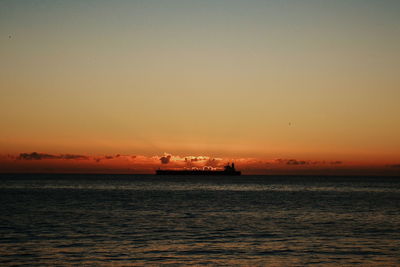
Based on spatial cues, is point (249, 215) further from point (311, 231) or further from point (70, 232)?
point (70, 232)

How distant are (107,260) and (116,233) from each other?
11555 mm

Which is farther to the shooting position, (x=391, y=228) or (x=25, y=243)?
(x=391, y=228)

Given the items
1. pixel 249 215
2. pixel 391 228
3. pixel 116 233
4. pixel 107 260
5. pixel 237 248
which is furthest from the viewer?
pixel 249 215

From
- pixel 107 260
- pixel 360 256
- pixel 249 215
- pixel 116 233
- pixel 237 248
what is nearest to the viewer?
pixel 107 260

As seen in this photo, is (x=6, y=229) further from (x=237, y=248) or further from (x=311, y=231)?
(x=311, y=231)

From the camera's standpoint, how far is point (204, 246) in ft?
109

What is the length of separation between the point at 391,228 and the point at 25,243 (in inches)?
1248

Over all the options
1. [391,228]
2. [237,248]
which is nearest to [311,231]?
[391,228]

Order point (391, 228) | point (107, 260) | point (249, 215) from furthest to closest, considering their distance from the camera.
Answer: point (249, 215)
point (391, 228)
point (107, 260)

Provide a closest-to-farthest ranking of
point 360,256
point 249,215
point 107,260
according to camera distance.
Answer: point 107,260 → point 360,256 → point 249,215

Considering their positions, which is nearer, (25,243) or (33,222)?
(25,243)

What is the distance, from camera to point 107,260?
28.0m

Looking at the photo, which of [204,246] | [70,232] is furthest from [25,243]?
[204,246]

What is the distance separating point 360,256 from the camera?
30.1 meters
